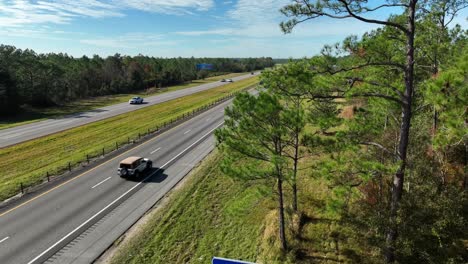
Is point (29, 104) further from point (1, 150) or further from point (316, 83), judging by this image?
point (316, 83)

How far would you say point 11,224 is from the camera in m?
17.9

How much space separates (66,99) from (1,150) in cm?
4062

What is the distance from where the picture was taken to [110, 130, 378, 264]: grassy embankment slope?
14.1 metres

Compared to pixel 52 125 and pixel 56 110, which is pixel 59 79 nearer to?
→ pixel 56 110

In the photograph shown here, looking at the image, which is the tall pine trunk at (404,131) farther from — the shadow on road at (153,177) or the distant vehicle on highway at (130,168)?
the distant vehicle on highway at (130,168)

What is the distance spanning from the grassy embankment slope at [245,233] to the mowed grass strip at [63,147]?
10982 millimetres

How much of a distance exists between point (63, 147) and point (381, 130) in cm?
3239

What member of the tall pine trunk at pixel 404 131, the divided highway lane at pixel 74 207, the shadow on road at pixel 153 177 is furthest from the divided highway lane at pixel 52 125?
the tall pine trunk at pixel 404 131

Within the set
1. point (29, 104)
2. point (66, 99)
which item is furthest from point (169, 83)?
point (29, 104)

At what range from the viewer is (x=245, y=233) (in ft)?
55.6

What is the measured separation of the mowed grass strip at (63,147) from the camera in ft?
84.0

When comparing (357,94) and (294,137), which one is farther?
(294,137)

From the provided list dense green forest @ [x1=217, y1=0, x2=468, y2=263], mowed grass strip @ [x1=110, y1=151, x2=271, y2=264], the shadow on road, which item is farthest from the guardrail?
mowed grass strip @ [x1=110, y1=151, x2=271, y2=264]

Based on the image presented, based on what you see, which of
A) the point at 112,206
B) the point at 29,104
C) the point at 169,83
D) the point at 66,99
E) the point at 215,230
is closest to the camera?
the point at 215,230
